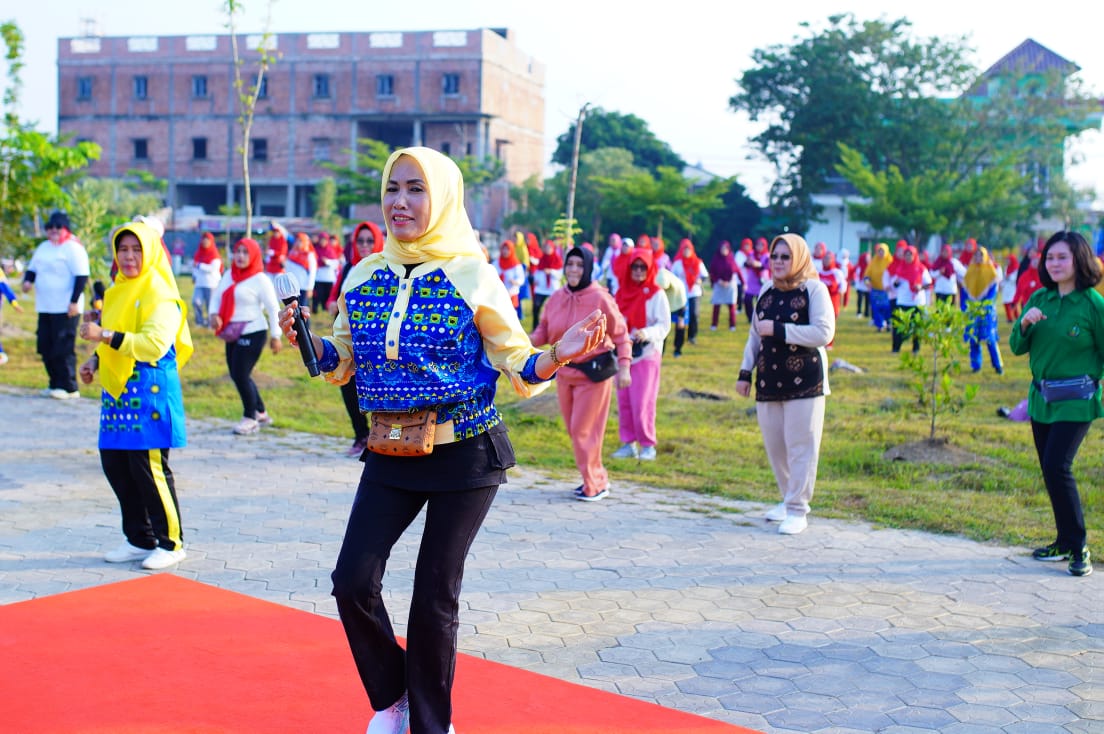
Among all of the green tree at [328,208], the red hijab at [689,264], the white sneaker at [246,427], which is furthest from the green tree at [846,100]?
the white sneaker at [246,427]

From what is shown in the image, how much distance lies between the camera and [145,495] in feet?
19.5

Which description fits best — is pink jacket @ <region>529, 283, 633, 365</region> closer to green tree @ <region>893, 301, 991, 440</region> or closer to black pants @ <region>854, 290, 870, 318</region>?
green tree @ <region>893, 301, 991, 440</region>

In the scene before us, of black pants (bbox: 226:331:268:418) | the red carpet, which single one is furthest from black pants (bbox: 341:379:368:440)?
the red carpet

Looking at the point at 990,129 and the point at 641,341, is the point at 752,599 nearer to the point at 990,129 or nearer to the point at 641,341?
the point at 641,341

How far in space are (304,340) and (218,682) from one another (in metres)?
1.55

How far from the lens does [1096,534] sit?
7.13 m

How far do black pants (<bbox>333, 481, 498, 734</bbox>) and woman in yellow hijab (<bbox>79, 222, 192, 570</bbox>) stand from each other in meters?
2.68

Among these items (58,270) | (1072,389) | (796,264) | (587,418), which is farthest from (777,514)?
(58,270)

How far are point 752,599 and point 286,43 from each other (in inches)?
2246

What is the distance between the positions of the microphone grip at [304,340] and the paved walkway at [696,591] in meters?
1.72

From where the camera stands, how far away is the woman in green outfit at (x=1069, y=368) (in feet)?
20.1

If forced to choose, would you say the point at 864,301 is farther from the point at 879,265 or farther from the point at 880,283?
the point at 879,265

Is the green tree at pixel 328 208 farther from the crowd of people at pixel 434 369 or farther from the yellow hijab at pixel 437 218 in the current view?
the yellow hijab at pixel 437 218

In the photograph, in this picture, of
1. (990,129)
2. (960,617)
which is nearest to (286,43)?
(990,129)
